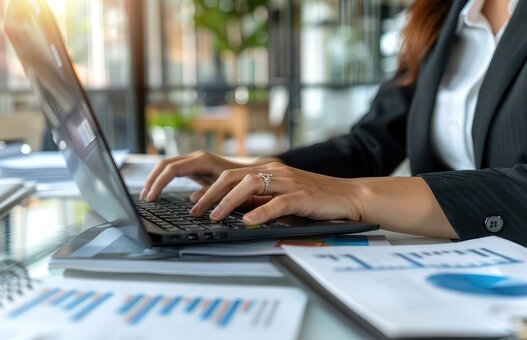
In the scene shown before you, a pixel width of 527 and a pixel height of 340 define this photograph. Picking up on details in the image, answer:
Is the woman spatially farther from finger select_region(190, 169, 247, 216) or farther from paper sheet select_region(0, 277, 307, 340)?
paper sheet select_region(0, 277, 307, 340)

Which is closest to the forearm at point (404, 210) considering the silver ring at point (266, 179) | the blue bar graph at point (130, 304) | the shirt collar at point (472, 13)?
the silver ring at point (266, 179)

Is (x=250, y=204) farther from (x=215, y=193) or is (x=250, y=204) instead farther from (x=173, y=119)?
(x=173, y=119)

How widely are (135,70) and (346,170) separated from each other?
2956mm

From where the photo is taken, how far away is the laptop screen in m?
0.61

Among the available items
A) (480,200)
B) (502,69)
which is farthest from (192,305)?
(502,69)

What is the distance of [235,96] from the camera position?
5.79 metres

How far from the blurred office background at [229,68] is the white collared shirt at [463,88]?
3.04 metres

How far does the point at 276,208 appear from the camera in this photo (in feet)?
2.31

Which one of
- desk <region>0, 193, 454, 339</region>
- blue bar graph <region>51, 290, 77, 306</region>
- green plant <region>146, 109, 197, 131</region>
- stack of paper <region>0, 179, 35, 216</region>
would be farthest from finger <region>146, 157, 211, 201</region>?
green plant <region>146, 109, 197, 131</region>

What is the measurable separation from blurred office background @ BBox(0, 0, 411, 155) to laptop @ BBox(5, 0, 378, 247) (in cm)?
341

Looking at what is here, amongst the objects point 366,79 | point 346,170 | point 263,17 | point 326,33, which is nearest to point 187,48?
point 263,17

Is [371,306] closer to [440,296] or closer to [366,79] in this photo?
[440,296]

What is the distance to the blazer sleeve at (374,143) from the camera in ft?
4.53

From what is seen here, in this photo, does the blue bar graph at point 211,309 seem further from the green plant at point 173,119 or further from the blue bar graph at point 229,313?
the green plant at point 173,119
